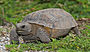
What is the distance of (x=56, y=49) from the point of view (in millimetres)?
5145

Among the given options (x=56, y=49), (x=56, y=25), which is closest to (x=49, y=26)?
(x=56, y=25)

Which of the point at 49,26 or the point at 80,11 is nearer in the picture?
the point at 49,26

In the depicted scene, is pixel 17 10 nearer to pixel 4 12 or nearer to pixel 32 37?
pixel 4 12

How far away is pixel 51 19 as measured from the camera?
20.0 ft

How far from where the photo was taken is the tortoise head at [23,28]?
561 centimetres

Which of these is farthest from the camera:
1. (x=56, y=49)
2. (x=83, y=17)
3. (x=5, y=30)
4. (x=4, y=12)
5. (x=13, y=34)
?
(x=4, y=12)

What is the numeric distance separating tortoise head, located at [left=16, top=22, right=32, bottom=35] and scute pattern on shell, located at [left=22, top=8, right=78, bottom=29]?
0.24m

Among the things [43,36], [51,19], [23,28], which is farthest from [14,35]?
[51,19]

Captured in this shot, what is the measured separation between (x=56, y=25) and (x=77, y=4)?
4807mm

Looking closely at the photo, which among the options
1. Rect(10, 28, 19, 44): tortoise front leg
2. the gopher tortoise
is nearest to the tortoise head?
the gopher tortoise

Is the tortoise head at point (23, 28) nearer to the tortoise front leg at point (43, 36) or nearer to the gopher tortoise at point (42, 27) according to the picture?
the gopher tortoise at point (42, 27)

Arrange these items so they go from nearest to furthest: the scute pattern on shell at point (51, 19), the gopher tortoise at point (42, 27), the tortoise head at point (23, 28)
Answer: the tortoise head at point (23, 28) → the gopher tortoise at point (42, 27) → the scute pattern on shell at point (51, 19)

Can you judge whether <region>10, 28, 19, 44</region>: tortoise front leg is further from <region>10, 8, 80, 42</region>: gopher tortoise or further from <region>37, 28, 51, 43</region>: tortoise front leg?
<region>37, 28, 51, 43</region>: tortoise front leg

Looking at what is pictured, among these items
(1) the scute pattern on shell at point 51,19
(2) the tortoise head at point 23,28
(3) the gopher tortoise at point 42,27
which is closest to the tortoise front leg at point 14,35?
(3) the gopher tortoise at point 42,27
